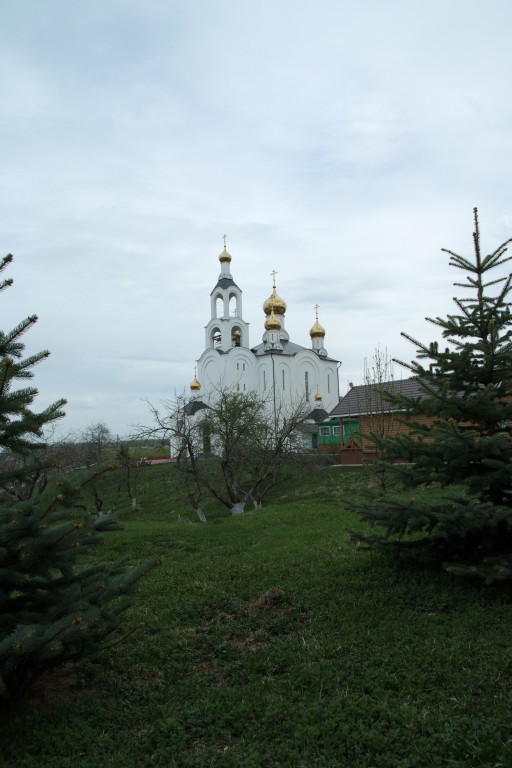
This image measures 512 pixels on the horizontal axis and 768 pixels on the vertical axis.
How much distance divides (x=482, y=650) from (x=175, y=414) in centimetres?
1460

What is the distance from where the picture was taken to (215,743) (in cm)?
360

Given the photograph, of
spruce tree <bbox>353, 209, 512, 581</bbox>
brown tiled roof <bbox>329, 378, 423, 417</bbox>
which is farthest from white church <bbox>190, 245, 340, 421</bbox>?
spruce tree <bbox>353, 209, 512, 581</bbox>

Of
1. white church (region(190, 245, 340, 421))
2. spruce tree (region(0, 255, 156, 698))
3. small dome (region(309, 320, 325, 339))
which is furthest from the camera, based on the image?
small dome (region(309, 320, 325, 339))

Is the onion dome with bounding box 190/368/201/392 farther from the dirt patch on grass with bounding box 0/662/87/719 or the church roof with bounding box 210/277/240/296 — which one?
the dirt patch on grass with bounding box 0/662/87/719

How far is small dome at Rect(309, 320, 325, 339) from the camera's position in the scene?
49.4 metres

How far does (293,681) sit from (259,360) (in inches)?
1603

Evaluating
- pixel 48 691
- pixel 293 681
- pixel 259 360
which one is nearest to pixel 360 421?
pixel 293 681

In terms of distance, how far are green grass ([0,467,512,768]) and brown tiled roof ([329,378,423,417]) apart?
2.07 meters

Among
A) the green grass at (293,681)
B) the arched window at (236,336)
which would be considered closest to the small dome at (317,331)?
the arched window at (236,336)

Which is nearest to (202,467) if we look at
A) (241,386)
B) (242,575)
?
(242,575)

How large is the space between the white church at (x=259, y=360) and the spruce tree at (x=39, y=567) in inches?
1501

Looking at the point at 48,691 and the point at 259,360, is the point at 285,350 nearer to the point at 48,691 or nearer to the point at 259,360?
the point at 259,360

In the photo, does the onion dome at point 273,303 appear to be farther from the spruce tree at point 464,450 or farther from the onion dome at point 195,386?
the spruce tree at point 464,450

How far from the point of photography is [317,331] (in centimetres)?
4950
